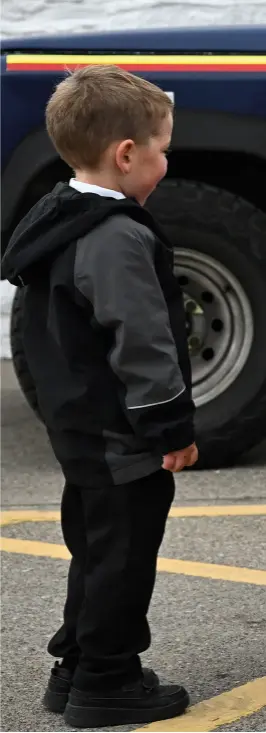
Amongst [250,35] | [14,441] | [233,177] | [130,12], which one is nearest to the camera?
[250,35]

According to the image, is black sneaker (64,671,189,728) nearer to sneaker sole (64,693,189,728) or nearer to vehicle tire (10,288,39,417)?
sneaker sole (64,693,189,728)

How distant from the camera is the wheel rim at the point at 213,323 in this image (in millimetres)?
5430

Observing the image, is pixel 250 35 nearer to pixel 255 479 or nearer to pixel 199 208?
pixel 199 208

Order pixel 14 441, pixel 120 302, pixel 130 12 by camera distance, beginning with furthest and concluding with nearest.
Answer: pixel 130 12 → pixel 14 441 → pixel 120 302

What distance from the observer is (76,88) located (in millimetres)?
2801

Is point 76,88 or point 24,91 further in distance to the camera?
point 24,91

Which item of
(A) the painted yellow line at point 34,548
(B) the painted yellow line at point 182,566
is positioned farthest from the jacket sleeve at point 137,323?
(A) the painted yellow line at point 34,548

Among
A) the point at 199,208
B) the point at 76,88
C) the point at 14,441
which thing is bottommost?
the point at 14,441

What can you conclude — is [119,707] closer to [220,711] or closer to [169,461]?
[220,711]

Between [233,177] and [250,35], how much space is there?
22.3 inches

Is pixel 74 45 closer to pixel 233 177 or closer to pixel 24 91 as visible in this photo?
pixel 24 91


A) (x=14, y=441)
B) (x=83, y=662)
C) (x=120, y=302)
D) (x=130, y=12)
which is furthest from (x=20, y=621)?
(x=130, y=12)

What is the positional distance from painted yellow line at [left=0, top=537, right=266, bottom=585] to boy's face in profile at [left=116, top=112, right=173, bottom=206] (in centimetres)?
145

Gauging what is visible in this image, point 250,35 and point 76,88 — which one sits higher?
point 76,88
